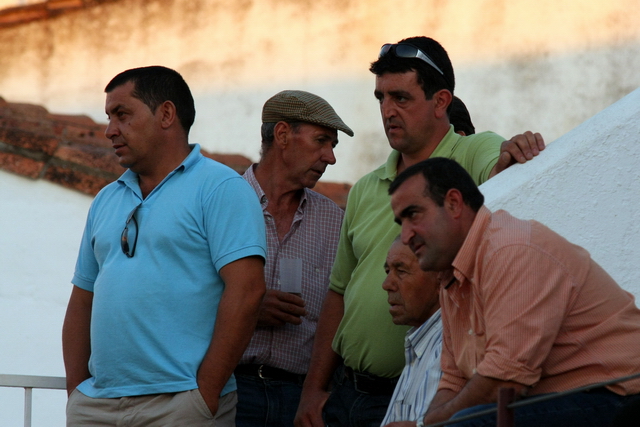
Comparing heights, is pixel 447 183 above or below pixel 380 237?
above

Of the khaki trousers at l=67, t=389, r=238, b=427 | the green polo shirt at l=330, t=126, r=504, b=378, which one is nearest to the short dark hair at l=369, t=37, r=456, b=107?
the green polo shirt at l=330, t=126, r=504, b=378

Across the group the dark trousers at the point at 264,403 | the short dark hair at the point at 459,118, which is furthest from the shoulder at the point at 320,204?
the dark trousers at the point at 264,403

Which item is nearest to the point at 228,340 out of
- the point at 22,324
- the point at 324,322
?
the point at 324,322

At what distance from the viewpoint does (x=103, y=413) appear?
2.98 meters

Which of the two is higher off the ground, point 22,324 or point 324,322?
point 324,322

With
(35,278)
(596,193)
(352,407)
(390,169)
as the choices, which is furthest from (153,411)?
(35,278)

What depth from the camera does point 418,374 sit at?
114 inches

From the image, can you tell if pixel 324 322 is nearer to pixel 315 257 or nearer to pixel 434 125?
pixel 315 257

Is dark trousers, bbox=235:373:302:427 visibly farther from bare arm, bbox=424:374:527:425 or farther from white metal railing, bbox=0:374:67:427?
bare arm, bbox=424:374:527:425

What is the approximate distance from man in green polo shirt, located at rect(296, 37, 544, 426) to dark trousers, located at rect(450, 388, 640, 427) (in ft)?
2.66

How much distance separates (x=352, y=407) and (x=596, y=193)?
1.00 metres

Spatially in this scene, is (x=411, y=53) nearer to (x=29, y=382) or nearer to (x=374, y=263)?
(x=374, y=263)

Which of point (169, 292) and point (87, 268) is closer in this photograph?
point (169, 292)

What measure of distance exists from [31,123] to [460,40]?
6.81 feet
